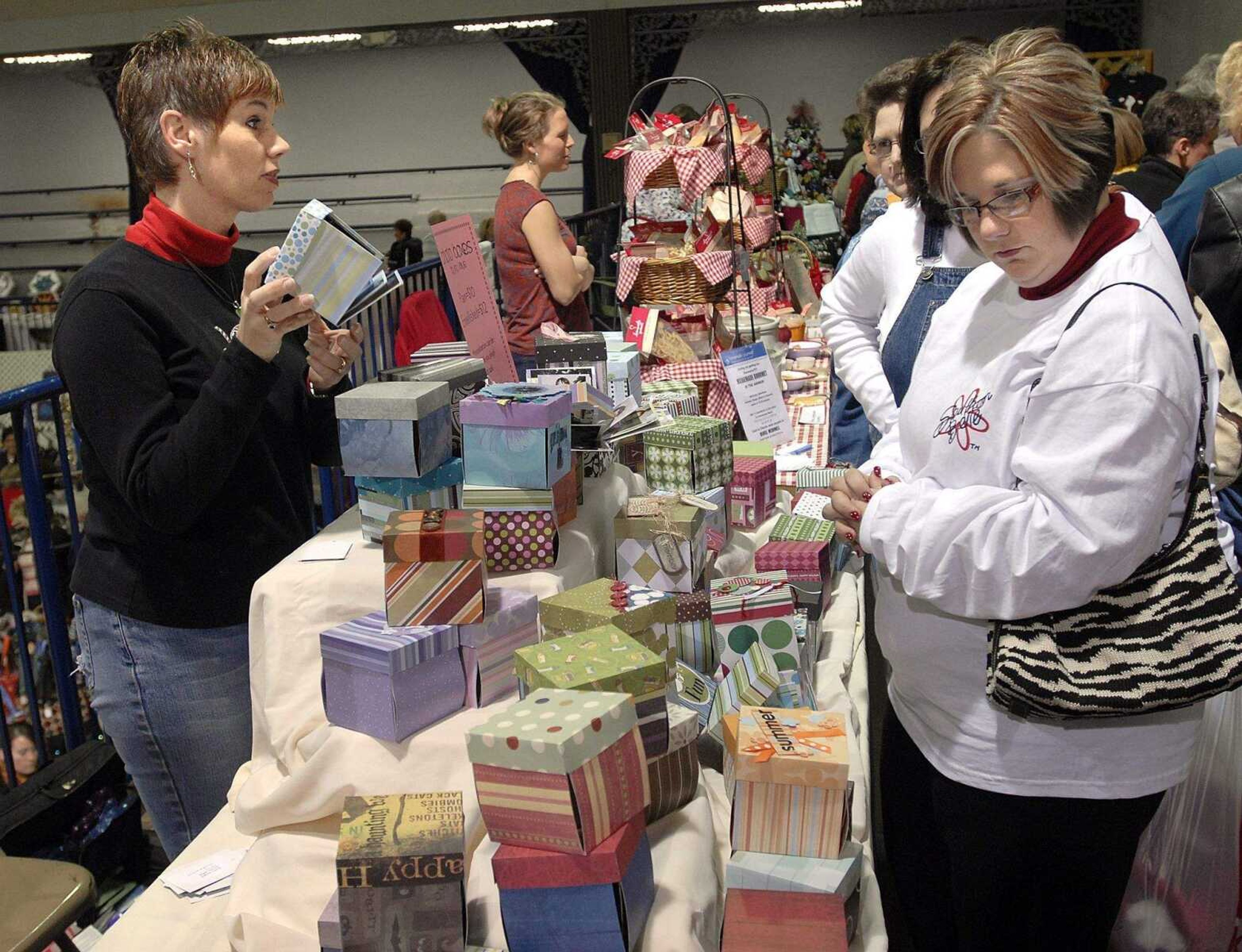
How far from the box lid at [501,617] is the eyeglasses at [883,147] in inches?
64.2

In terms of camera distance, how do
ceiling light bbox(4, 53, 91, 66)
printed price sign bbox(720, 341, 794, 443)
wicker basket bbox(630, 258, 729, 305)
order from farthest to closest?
ceiling light bbox(4, 53, 91, 66) → wicker basket bbox(630, 258, 729, 305) → printed price sign bbox(720, 341, 794, 443)

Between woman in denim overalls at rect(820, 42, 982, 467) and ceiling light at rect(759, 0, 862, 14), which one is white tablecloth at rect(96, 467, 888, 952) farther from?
ceiling light at rect(759, 0, 862, 14)

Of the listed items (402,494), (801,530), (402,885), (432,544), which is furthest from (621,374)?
(402,885)

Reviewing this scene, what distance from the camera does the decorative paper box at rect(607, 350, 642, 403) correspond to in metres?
2.65

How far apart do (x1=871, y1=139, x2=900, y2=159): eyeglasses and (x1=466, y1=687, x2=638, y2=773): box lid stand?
1919 millimetres

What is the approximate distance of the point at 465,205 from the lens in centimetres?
1130

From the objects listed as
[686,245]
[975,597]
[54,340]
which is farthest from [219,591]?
[686,245]

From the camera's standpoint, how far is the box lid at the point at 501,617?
1575 mm

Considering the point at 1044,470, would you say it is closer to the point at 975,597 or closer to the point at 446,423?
the point at 975,597

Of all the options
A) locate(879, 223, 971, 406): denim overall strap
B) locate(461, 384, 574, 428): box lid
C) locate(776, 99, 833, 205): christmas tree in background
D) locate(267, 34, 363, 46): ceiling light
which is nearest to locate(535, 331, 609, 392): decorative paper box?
locate(461, 384, 574, 428): box lid

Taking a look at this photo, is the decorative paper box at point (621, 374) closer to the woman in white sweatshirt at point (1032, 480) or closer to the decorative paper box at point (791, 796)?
the woman in white sweatshirt at point (1032, 480)

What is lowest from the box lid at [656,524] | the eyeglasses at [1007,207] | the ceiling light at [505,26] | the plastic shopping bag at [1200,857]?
the plastic shopping bag at [1200,857]

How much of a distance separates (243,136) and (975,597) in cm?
128

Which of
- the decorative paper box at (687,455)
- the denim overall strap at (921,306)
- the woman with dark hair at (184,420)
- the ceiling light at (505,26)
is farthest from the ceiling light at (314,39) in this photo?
the denim overall strap at (921,306)
